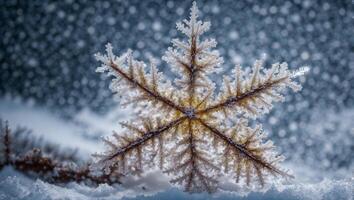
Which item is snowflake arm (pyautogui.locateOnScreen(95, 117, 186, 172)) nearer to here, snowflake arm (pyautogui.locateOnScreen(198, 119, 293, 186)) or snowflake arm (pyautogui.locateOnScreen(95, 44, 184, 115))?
snowflake arm (pyautogui.locateOnScreen(95, 44, 184, 115))

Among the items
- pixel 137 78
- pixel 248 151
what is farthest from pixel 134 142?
pixel 248 151

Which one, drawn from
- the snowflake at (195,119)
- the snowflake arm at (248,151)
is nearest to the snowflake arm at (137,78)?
the snowflake at (195,119)

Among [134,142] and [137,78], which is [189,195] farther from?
[137,78]

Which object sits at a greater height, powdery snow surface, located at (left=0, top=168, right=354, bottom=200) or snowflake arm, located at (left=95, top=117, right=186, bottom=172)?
snowflake arm, located at (left=95, top=117, right=186, bottom=172)

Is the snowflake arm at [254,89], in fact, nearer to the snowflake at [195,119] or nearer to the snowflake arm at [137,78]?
the snowflake at [195,119]

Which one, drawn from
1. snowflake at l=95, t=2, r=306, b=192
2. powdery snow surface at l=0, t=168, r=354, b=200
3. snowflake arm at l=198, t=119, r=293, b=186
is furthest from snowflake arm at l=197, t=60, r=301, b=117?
powdery snow surface at l=0, t=168, r=354, b=200

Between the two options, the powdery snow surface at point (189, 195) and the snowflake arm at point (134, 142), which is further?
the snowflake arm at point (134, 142)

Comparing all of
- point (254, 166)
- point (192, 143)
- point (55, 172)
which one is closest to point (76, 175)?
point (55, 172)

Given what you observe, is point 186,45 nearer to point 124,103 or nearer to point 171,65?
point 171,65
